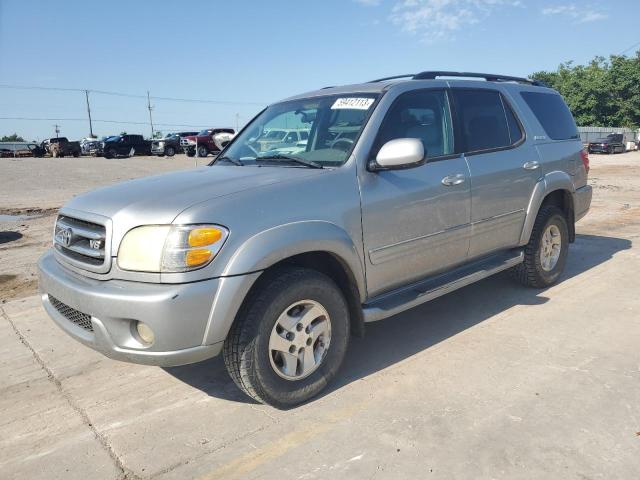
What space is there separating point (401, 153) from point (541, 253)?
2.52m

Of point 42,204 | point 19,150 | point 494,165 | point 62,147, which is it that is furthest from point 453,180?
point 19,150

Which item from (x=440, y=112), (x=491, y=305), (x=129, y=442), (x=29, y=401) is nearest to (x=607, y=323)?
(x=491, y=305)

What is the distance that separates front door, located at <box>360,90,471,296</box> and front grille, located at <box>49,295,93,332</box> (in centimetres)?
167

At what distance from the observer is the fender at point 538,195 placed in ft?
15.4

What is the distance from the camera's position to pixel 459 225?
396cm

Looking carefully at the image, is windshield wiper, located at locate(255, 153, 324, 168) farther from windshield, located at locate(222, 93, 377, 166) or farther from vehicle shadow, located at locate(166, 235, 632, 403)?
vehicle shadow, located at locate(166, 235, 632, 403)

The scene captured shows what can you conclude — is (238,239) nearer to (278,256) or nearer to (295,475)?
(278,256)

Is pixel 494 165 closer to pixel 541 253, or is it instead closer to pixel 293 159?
pixel 541 253

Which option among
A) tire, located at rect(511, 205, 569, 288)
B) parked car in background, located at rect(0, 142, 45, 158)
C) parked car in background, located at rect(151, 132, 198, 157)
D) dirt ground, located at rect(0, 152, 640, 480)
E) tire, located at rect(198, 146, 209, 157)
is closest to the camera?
dirt ground, located at rect(0, 152, 640, 480)

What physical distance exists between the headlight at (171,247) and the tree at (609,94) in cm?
5888

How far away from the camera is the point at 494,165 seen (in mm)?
4266

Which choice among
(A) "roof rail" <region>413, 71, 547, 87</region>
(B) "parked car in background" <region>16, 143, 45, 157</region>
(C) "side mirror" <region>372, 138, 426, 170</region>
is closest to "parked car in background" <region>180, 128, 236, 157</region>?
(B) "parked car in background" <region>16, 143, 45, 157</region>

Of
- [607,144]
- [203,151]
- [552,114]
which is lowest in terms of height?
[607,144]

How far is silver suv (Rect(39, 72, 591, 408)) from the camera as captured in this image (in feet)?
8.75
